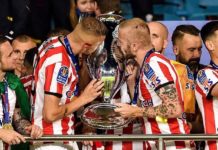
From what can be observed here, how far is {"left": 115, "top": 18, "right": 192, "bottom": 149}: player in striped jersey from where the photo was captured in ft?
16.9

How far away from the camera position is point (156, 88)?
17.0 ft

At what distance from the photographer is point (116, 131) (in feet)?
19.0

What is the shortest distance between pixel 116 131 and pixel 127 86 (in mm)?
389

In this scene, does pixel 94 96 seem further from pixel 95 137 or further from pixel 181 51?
pixel 181 51

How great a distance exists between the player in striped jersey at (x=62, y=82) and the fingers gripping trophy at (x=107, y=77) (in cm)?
15

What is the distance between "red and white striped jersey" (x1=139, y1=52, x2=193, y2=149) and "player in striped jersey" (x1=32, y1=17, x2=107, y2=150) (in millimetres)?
343

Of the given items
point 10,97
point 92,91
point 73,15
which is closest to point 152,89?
point 92,91

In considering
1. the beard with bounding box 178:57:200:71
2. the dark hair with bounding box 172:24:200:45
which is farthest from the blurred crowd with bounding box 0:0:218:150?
the dark hair with bounding box 172:24:200:45

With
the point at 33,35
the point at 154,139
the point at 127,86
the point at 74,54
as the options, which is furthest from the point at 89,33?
the point at 33,35

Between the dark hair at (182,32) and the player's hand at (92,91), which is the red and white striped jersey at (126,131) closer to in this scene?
the player's hand at (92,91)

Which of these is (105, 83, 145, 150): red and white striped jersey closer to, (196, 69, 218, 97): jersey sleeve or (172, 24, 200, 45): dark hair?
(196, 69, 218, 97): jersey sleeve

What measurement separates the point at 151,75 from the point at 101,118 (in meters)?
0.53

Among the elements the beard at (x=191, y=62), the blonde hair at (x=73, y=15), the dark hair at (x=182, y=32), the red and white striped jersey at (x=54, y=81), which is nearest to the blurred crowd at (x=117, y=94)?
the red and white striped jersey at (x=54, y=81)

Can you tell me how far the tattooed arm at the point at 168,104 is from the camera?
513 centimetres
